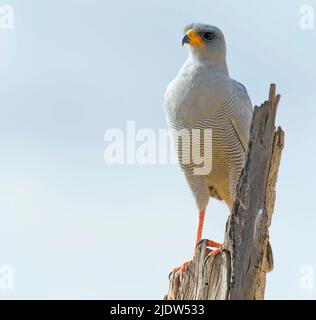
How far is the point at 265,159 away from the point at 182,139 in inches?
115

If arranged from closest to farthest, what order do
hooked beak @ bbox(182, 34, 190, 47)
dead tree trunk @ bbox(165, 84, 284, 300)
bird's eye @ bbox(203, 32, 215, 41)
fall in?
dead tree trunk @ bbox(165, 84, 284, 300), hooked beak @ bbox(182, 34, 190, 47), bird's eye @ bbox(203, 32, 215, 41)

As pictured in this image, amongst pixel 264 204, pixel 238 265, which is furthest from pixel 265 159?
pixel 238 265

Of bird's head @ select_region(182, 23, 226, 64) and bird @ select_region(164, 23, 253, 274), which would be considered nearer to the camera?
bird @ select_region(164, 23, 253, 274)

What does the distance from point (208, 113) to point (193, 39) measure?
1.34 meters

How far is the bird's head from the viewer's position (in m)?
14.6

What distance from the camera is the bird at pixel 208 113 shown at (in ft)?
46.0

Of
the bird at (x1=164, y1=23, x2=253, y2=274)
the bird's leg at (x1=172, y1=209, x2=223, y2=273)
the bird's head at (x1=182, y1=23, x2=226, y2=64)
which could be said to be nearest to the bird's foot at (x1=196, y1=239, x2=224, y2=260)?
the bird's leg at (x1=172, y1=209, x2=223, y2=273)

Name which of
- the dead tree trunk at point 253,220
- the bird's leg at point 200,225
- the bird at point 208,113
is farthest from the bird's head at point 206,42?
the dead tree trunk at point 253,220

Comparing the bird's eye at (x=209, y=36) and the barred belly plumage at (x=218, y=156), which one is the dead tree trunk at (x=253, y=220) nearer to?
the barred belly plumage at (x=218, y=156)

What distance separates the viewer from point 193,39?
47.8 ft

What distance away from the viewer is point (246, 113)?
1437 cm

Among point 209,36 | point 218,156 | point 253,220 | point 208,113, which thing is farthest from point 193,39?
point 253,220

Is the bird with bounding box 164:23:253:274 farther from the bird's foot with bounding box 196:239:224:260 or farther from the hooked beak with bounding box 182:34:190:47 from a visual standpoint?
the bird's foot with bounding box 196:239:224:260
